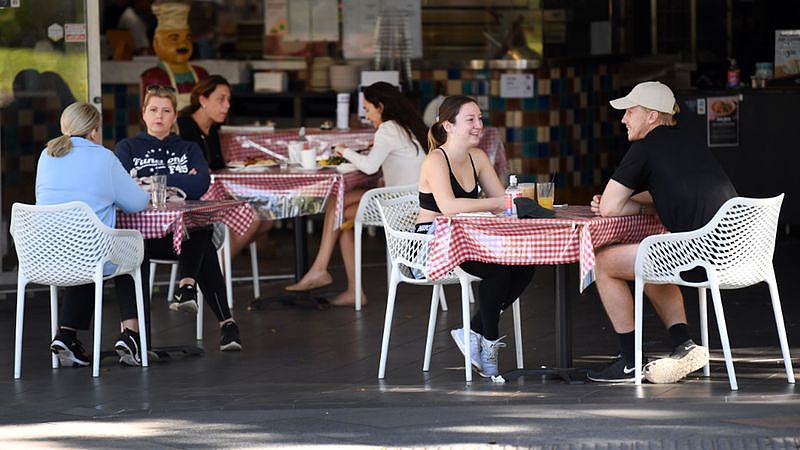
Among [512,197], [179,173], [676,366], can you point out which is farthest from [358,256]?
[676,366]

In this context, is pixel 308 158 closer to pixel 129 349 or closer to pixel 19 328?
pixel 129 349

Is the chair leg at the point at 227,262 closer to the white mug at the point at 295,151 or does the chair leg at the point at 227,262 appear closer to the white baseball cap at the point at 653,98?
the white mug at the point at 295,151

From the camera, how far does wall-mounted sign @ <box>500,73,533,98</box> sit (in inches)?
486

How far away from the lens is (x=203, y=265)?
7.91m

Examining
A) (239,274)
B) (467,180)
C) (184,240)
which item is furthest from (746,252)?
(239,274)

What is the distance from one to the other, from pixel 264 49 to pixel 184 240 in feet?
19.5

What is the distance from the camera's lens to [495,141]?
36.4ft

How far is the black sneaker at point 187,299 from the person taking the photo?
777 cm

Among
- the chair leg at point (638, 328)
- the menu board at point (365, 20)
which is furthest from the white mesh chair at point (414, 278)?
the menu board at point (365, 20)

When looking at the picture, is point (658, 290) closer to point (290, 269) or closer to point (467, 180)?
point (467, 180)

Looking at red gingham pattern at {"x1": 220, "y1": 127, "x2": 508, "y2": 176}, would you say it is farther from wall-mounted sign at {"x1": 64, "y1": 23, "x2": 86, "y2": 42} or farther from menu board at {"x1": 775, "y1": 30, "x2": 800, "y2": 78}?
menu board at {"x1": 775, "y1": 30, "x2": 800, "y2": 78}

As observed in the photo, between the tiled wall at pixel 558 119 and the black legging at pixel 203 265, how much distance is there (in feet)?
14.9

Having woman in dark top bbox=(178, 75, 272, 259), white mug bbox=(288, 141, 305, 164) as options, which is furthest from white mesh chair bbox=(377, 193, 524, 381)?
woman in dark top bbox=(178, 75, 272, 259)

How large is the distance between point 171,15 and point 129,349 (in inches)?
207
